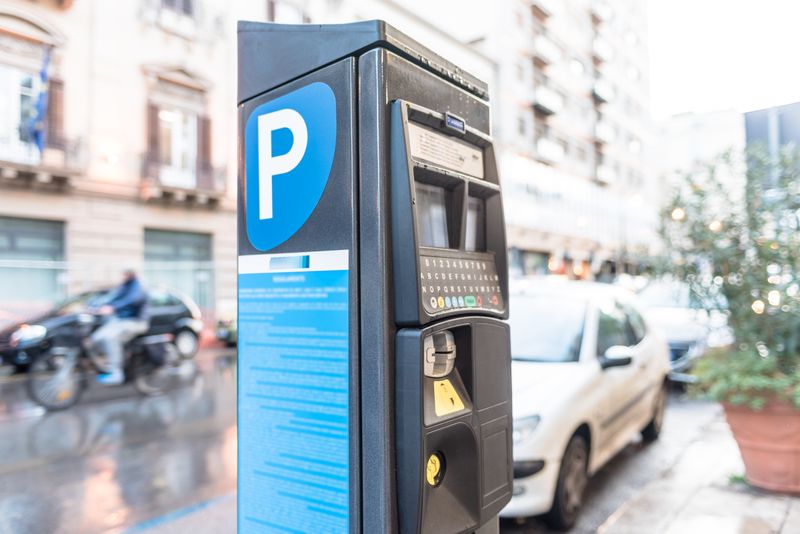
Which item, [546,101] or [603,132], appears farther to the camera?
[603,132]

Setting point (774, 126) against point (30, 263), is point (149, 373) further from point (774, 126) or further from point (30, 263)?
point (774, 126)

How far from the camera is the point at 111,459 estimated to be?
203 inches

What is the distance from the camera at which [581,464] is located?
388 cm

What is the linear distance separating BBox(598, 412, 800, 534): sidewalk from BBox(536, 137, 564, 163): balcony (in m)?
23.8

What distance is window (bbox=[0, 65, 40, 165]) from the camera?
40.0 ft

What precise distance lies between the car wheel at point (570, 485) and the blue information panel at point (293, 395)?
222 cm

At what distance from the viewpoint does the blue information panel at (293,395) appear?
5.45 ft

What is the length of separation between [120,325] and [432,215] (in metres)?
6.97

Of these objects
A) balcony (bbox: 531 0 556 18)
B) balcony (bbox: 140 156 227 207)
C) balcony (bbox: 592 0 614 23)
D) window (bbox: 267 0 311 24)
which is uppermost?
balcony (bbox: 592 0 614 23)

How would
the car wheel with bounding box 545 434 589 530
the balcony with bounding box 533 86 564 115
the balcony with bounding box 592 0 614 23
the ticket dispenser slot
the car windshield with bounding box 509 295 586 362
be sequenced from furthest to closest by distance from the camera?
the balcony with bounding box 592 0 614 23 → the balcony with bounding box 533 86 564 115 → the car windshield with bounding box 509 295 586 362 → the car wheel with bounding box 545 434 589 530 → the ticket dispenser slot

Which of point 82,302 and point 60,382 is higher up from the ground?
point 82,302

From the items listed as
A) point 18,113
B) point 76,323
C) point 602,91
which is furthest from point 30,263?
point 602,91

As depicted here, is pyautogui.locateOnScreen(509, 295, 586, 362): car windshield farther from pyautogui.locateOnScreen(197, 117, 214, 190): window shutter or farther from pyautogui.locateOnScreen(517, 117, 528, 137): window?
pyautogui.locateOnScreen(517, 117, 528, 137): window

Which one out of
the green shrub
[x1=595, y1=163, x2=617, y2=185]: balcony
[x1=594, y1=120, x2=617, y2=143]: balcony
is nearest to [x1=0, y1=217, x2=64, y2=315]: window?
the green shrub
